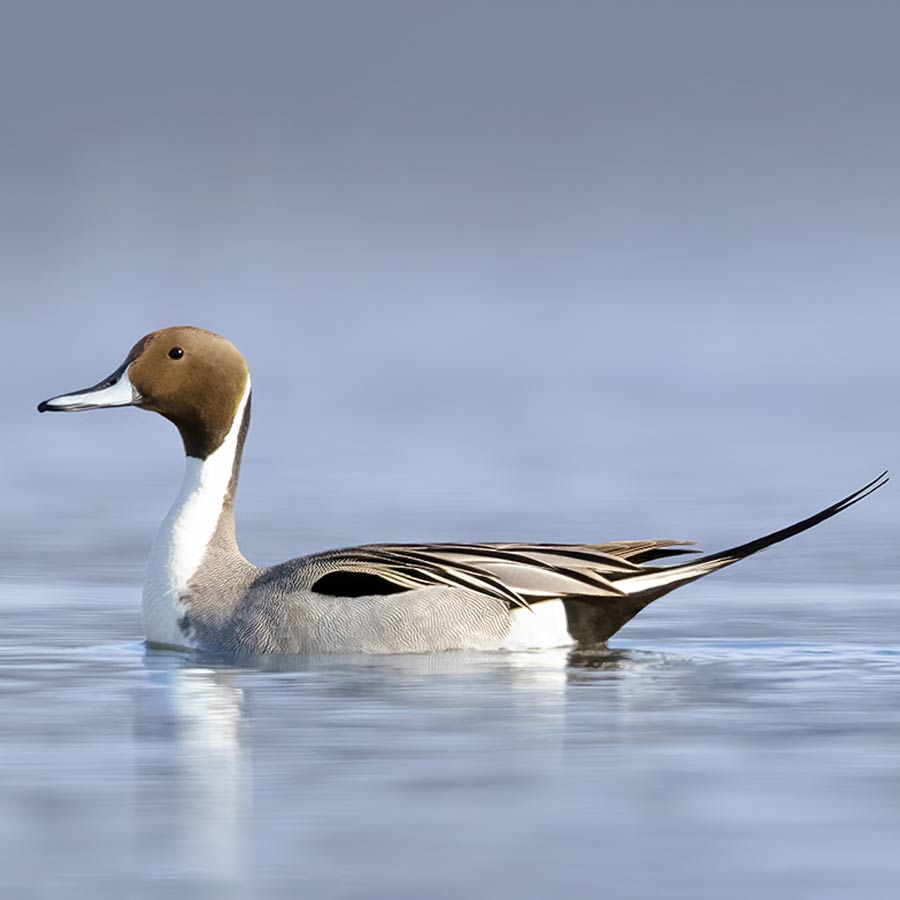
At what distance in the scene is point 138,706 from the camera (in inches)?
359

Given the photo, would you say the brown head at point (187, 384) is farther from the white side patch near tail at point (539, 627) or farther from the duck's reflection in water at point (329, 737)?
the white side patch near tail at point (539, 627)

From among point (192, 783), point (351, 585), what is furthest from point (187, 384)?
point (192, 783)

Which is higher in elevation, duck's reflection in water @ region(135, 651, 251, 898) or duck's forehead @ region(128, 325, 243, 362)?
duck's forehead @ region(128, 325, 243, 362)

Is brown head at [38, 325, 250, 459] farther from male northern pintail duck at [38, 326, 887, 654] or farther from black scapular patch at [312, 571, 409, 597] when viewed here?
black scapular patch at [312, 571, 409, 597]

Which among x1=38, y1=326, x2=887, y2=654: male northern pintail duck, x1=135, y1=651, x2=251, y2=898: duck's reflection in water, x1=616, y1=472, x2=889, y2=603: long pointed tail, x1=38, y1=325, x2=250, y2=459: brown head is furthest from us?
x1=38, y1=325, x2=250, y2=459: brown head

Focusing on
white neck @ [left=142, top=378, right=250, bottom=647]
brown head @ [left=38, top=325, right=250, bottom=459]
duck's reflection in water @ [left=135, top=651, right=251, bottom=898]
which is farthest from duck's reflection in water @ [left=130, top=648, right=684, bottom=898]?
brown head @ [left=38, top=325, right=250, bottom=459]

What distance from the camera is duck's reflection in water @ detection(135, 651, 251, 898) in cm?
671

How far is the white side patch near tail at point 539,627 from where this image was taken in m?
10.5

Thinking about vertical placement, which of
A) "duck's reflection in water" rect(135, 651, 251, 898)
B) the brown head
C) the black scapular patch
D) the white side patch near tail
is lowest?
"duck's reflection in water" rect(135, 651, 251, 898)

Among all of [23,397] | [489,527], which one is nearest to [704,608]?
[489,527]

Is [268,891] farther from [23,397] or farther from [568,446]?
[23,397]

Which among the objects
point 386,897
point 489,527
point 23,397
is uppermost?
point 23,397

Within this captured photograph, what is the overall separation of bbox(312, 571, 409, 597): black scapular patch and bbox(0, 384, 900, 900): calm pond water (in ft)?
0.86

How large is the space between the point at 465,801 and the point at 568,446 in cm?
1371
